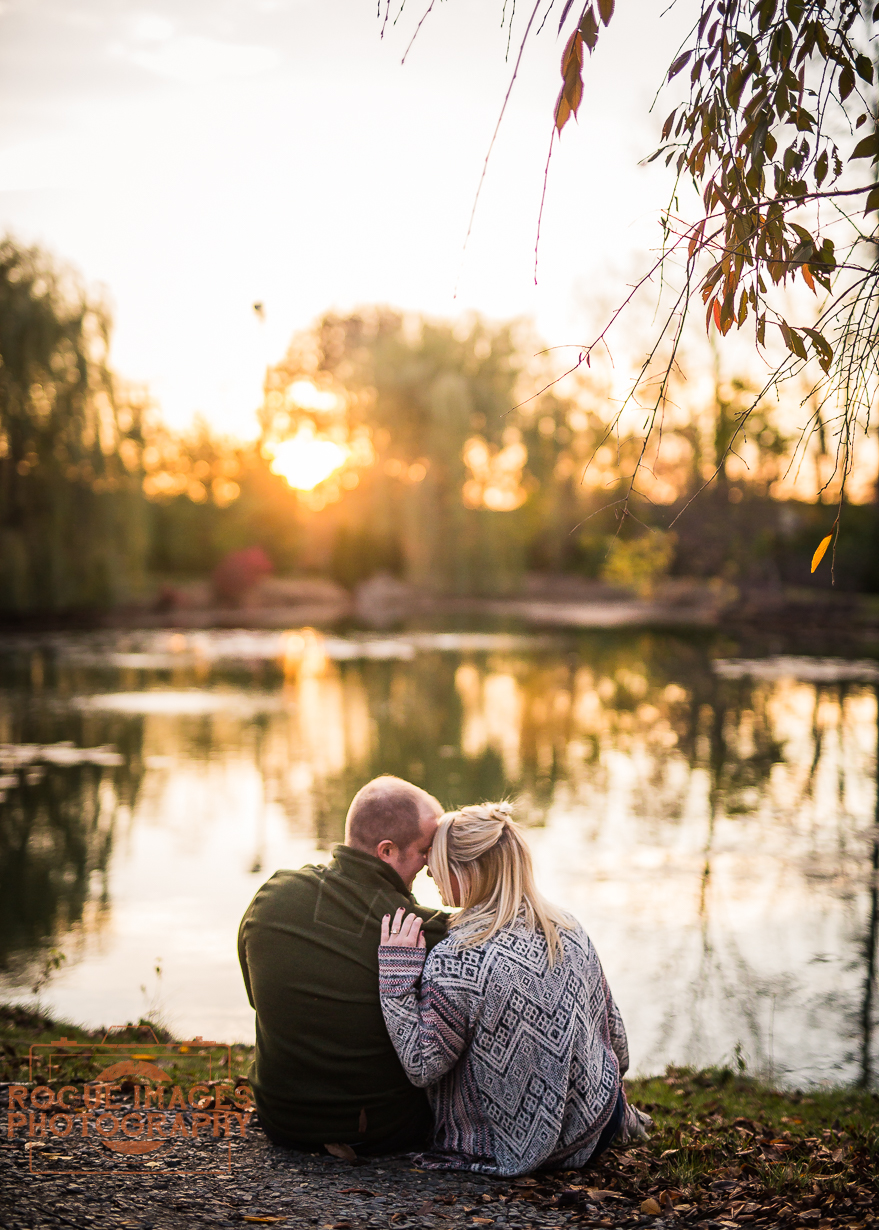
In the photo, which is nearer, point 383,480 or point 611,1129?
point 611,1129

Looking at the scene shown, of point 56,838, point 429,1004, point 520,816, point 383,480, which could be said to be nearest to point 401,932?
point 429,1004

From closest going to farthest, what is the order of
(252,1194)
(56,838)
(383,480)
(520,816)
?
(252,1194)
(56,838)
(520,816)
(383,480)

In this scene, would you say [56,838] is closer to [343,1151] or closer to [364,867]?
[343,1151]

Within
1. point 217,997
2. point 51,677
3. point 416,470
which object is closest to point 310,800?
point 217,997

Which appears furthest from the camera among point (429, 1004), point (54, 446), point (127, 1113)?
point (54, 446)

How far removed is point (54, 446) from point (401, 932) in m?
24.8

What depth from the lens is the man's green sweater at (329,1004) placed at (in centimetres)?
317

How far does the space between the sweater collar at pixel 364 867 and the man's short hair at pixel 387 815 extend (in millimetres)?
24

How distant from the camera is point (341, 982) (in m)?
3.16

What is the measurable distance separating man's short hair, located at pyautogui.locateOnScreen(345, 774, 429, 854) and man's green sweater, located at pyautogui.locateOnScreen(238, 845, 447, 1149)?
0.23 feet

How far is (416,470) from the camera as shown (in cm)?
4188

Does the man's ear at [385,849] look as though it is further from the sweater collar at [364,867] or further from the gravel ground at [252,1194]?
the gravel ground at [252,1194]

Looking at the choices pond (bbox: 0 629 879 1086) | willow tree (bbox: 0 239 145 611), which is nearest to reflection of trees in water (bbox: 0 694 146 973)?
pond (bbox: 0 629 879 1086)

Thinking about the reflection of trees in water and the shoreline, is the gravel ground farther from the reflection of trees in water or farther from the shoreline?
the reflection of trees in water
